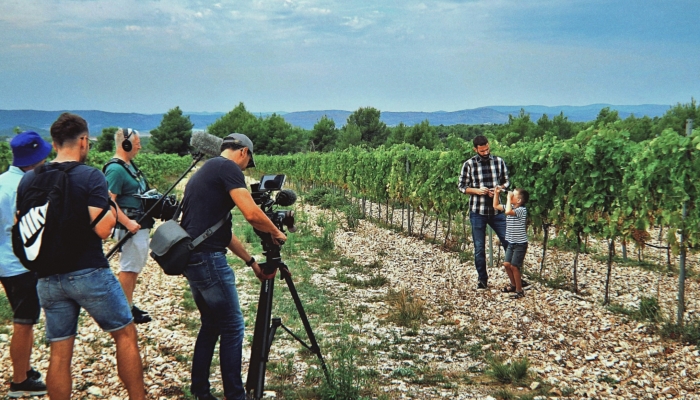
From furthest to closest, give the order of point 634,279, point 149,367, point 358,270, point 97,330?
point 358,270 → point 634,279 → point 97,330 → point 149,367

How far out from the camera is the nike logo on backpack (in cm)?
321

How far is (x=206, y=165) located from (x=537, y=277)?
6794 millimetres

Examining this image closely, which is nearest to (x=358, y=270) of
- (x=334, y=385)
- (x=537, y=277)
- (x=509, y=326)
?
(x=537, y=277)

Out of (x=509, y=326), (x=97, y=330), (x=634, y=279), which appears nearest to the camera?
(x=97, y=330)

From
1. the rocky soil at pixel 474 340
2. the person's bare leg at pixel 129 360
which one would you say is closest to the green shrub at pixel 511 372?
the rocky soil at pixel 474 340

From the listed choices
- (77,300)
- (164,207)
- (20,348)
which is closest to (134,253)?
(164,207)

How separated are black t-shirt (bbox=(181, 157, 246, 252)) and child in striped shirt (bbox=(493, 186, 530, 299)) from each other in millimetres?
4881

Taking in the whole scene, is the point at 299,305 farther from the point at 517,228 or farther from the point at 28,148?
the point at 517,228

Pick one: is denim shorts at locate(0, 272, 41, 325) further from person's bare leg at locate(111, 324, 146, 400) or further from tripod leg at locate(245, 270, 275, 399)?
tripod leg at locate(245, 270, 275, 399)

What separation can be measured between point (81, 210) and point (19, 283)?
1.39m

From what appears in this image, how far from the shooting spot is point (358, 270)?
33.4 ft

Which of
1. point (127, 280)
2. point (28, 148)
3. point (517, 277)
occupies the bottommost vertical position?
point (517, 277)

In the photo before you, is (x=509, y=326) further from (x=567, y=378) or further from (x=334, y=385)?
(x=334, y=385)

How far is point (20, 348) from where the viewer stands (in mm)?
4133
